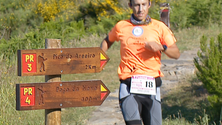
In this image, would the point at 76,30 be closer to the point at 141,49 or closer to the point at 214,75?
the point at 214,75

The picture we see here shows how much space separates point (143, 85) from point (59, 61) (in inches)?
32.9

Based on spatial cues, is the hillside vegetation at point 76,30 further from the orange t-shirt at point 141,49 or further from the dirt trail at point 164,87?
the orange t-shirt at point 141,49

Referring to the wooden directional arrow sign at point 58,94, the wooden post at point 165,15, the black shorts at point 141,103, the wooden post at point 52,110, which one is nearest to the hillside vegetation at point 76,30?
the wooden post at point 165,15

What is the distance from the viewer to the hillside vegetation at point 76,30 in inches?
239

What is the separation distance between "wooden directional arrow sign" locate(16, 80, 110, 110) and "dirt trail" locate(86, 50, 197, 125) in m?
2.47

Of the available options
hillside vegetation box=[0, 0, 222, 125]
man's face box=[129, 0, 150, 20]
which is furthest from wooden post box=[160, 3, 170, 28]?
man's face box=[129, 0, 150, 20]

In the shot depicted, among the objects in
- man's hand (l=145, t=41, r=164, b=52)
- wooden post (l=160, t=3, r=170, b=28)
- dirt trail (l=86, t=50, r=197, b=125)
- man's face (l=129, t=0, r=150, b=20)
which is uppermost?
wooden post (l=160, t=3, r=170, b=28)

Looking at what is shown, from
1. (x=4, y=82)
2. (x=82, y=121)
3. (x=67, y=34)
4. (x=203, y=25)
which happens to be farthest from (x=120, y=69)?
(x=203, y=25)

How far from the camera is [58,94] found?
352 centimetres

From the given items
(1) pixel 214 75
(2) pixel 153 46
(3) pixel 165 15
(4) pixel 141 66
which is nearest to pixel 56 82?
(4) pixel 141 66

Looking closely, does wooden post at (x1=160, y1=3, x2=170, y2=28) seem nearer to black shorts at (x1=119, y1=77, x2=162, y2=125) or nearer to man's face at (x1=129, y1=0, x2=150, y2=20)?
man's face at (x1=129, y1=0, x2=150, y2=20)

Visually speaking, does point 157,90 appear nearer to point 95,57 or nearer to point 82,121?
point 95,57

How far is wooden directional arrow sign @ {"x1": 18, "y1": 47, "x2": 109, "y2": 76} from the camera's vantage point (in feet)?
11.3

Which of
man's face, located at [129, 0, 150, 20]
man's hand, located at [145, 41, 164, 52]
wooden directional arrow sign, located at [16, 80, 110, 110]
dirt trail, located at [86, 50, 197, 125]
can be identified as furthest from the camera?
dirt trail, located at [86, 50, 197, 125]
